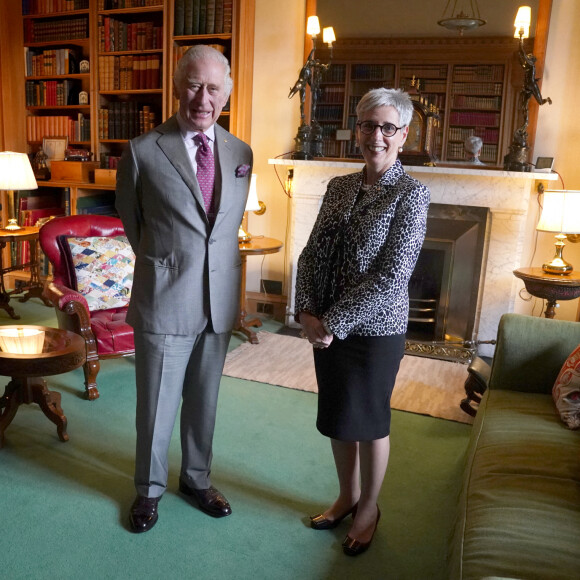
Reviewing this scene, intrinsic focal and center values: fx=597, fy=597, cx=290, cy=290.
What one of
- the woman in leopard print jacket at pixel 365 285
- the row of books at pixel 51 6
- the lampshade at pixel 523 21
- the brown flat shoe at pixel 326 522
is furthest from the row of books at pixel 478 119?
the row of books at pixel 51 6

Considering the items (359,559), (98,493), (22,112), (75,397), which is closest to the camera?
(359,559)

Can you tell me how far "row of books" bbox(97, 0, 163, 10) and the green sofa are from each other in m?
3.85

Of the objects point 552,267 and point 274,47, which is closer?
point 552,267

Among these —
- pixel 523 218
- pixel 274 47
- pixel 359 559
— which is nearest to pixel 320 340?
pixel 359 559

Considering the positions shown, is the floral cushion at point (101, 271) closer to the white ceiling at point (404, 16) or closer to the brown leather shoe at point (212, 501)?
the brown leather shoe at point (212, 501)

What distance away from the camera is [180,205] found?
6.09 feet

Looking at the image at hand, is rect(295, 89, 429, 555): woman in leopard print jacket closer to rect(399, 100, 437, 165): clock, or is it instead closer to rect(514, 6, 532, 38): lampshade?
rect(399, 100, 437, 165): clock

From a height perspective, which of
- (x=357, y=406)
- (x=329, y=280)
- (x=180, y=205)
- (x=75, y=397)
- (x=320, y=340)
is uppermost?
(x=180, y=205)

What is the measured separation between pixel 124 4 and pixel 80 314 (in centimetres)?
305

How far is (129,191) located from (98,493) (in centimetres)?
117

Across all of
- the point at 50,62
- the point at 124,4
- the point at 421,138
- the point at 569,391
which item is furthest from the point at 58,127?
the point at 569,391

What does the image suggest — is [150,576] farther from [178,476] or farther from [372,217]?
[372,217]

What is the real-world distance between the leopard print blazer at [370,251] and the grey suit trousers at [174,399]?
0.48m

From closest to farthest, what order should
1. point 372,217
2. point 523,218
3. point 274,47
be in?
point 372,217, point 523,218, point 274,47
